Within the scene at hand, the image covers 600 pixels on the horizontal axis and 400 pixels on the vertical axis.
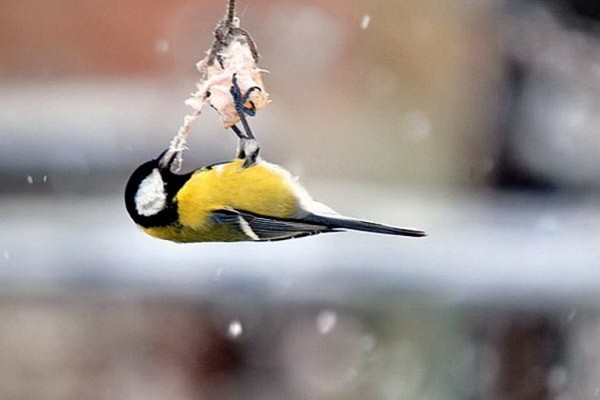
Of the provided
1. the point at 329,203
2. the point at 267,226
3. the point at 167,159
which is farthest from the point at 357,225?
the point at 329,203

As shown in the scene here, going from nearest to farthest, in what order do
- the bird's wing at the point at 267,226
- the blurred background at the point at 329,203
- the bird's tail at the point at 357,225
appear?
1. the bird's tail at the point at 357,225
2. the bird's wing at the point at 267,226
3. the blurred background at the point at 329,203

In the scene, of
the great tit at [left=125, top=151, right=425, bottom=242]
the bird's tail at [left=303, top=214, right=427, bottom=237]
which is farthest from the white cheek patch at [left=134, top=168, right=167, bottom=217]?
the bird's tail at [left=303, top=214, right=427, bottom=237]

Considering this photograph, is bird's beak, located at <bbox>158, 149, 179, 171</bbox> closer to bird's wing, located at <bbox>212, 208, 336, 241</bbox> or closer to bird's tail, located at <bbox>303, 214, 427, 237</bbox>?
bird's wing, located at <bbox>212, 208, 336, 241</bbox>

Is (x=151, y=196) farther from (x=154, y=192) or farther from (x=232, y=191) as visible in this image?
(x=232, y=191)

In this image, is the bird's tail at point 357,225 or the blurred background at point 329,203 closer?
the bird's tail at point 357,225

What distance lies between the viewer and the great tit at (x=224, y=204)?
6.16 feet

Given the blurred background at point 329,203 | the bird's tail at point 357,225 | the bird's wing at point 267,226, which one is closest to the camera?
the bird's tail at point 357,225

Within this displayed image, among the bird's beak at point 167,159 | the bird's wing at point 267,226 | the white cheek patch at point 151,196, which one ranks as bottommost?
the bird's wing at point 267,226

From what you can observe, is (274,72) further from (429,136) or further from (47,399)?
(47,399)

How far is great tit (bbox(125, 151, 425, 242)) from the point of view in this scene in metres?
1.88

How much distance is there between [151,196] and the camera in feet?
6.28

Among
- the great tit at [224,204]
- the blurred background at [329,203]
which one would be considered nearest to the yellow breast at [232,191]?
the great tit at [224,204]

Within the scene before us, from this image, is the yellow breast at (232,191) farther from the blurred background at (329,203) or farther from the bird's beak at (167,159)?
the blurred background at (329,203)

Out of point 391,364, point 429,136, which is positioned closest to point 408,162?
point 429,136
